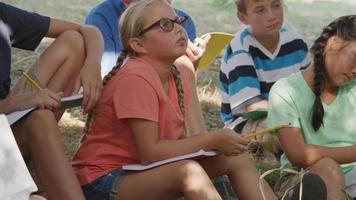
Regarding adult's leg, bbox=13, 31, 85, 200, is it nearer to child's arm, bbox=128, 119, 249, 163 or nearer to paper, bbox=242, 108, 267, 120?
child's arm, bbox=128, 119, 249, 163

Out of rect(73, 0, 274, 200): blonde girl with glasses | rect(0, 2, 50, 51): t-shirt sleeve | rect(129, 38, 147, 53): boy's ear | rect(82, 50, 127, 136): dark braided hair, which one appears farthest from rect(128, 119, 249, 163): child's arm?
rect(0, 2, 50, 51): t-shirt sleeve

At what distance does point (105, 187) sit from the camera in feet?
8.67

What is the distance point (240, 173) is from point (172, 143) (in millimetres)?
263

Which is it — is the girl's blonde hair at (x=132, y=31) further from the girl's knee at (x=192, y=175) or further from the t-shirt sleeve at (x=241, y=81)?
the t-shirt sleeve at (x=241, y=81)

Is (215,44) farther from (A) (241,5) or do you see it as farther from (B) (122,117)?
(B) (122,117)

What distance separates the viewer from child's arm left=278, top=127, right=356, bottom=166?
2930 mm

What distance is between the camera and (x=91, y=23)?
374cm

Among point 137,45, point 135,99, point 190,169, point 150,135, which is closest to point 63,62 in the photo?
point 137,45

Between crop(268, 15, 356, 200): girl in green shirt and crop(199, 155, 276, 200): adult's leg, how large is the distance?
12.4 inches

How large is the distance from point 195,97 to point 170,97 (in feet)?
0.90

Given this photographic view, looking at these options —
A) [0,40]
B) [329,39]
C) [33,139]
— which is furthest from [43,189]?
[329,39]

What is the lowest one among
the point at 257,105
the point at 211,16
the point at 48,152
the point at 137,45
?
the point at 211,16

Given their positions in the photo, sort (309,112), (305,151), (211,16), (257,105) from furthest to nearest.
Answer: (211,16) → (257,105) → (309,112) → (305,151)

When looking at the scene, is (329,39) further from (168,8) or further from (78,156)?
(78,156)
